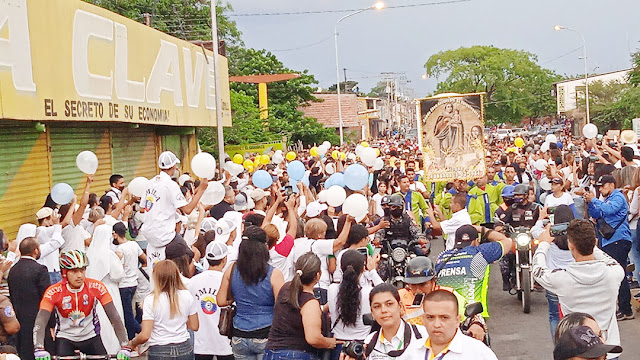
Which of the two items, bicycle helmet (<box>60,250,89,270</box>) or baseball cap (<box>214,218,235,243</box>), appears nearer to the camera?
bicycle helmet (<box>60,250,89,270</box>)

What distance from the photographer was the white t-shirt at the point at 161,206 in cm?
1009

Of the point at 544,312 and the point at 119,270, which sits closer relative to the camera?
the point at 119,270

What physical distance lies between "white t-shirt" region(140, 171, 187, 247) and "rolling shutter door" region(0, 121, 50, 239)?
14.0 ft

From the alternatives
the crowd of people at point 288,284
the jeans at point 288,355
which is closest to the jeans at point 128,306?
the crowd of people at point 288,284

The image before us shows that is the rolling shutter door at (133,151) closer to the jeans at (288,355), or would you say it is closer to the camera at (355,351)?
the jeans at (288,355)

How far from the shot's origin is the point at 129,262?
1036 centimetres

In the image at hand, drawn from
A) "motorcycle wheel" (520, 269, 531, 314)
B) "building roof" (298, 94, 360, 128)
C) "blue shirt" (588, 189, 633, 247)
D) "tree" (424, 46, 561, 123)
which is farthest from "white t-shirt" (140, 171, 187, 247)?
"tree" (424, 46, 561, 123)

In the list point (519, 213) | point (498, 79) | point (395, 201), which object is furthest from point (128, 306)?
point (498, 79)

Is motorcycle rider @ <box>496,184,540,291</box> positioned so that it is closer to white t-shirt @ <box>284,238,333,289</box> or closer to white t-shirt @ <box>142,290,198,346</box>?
white t-shirt @ <box>284,238,333,289</box>

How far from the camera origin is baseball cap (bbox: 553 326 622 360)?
174 inches

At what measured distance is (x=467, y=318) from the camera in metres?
6.36

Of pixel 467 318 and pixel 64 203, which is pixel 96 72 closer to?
pixel 64 203

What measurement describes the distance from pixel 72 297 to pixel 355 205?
3.35 metres

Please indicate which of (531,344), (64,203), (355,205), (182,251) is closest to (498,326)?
(531,344)
